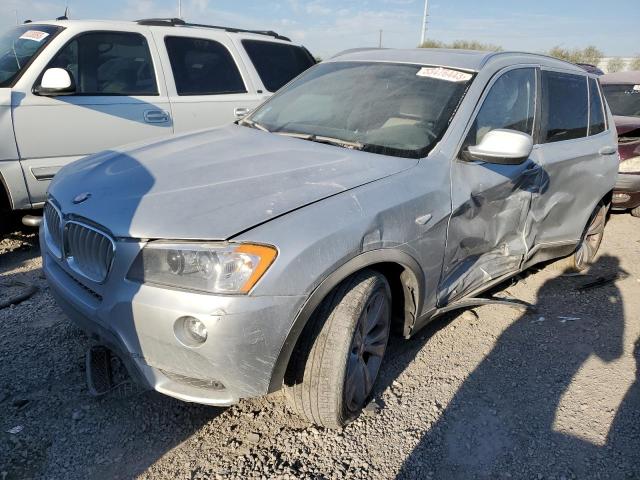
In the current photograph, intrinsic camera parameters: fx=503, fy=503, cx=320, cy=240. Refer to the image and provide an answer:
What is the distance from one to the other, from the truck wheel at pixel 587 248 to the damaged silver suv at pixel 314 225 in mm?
1206

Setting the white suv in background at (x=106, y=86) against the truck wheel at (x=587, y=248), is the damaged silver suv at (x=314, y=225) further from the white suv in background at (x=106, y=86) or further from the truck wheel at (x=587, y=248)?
the white suv in background at (x=106, y=86)

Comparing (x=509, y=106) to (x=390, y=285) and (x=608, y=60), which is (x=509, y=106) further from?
(x=608, y=60)

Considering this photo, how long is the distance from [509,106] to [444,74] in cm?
53

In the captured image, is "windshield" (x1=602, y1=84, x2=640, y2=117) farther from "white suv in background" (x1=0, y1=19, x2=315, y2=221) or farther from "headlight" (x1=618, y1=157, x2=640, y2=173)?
"white suv in background" (x1=0, y1=19, x2=315, y2=221)

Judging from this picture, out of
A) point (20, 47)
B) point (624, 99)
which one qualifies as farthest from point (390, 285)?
point (624, 99)

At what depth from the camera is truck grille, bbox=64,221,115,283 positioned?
2.06 m

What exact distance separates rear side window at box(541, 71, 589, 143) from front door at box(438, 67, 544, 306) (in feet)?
0.58

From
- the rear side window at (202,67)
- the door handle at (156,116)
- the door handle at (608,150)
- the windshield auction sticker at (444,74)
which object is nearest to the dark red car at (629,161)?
the door handle at (608,150)

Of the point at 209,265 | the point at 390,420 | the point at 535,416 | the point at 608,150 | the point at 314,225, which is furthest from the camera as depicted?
the point at 608,150

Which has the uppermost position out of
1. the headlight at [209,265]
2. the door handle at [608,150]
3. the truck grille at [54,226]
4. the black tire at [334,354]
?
the headlight at [209,265]

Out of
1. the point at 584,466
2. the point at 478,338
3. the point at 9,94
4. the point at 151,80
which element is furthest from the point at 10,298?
the point at 584,466

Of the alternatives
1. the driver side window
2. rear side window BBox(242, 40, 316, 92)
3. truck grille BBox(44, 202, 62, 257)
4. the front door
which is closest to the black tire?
the front door

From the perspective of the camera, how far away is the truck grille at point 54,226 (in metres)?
2.38

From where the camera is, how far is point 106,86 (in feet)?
14.8
